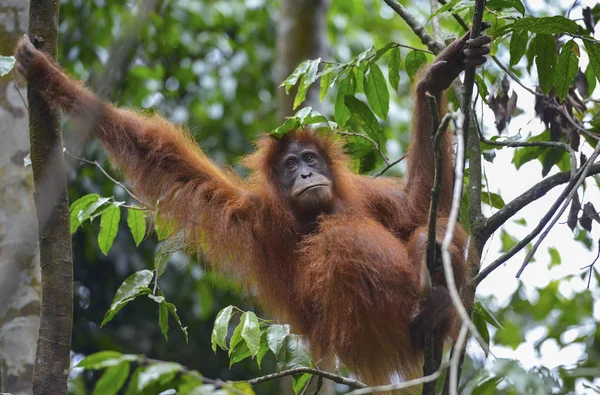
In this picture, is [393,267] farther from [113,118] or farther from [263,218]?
[113,118]

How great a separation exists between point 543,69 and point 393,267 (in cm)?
139

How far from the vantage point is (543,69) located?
13.0 feet

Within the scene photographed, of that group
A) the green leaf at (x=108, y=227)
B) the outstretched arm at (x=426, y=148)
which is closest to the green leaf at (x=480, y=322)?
the outstretched arm at (x=426, y=148)

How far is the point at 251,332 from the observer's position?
12.3 ft

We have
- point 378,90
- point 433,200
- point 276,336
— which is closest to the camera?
point 433,200

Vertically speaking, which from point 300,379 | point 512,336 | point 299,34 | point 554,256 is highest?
point 299,34

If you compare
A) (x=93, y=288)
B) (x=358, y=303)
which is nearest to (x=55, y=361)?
(x=358, y=303)

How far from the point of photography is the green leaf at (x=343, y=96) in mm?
4754

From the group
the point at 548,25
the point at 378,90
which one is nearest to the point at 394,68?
the point at 378,90

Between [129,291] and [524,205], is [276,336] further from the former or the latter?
[524,205]

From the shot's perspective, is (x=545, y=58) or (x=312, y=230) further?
(x=312, y=230)

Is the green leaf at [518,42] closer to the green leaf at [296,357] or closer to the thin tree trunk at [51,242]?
the green leaf at [296,357]

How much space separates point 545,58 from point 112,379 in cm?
280

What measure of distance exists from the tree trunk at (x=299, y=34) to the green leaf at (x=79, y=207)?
2.79 meters
